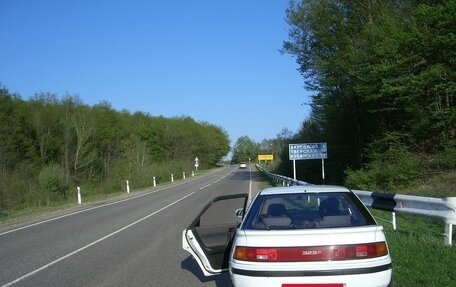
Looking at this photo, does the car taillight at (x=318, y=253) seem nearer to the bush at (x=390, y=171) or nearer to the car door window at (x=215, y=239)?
the car door window at (x=215, y=239)

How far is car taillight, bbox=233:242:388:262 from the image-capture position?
4812 mm

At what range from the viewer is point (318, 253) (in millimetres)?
4820

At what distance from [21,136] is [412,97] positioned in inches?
1721

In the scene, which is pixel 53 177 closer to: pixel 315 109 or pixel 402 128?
pixel 315 109

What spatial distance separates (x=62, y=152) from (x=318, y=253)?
58473 mm

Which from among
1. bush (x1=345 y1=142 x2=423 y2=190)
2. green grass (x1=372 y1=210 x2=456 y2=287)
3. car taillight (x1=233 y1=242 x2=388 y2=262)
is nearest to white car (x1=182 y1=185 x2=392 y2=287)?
car taillight (x1=233 y1=242 x2=388 y2=262)

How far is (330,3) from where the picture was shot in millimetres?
32000

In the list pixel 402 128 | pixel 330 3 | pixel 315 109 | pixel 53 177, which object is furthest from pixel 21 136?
pixel 402 128

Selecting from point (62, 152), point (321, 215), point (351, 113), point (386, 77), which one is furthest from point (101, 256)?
point (62, 152)

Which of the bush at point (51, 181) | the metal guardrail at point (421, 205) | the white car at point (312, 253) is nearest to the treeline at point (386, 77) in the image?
the metal guardrail at point (421, 205)

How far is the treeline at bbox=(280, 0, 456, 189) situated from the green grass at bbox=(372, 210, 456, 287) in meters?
12.0

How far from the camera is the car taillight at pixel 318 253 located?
15.8 feet

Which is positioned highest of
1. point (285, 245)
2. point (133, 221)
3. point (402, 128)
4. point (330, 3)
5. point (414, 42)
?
point (330, 3)

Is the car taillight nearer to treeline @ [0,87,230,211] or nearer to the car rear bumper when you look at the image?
the car rear bumper
